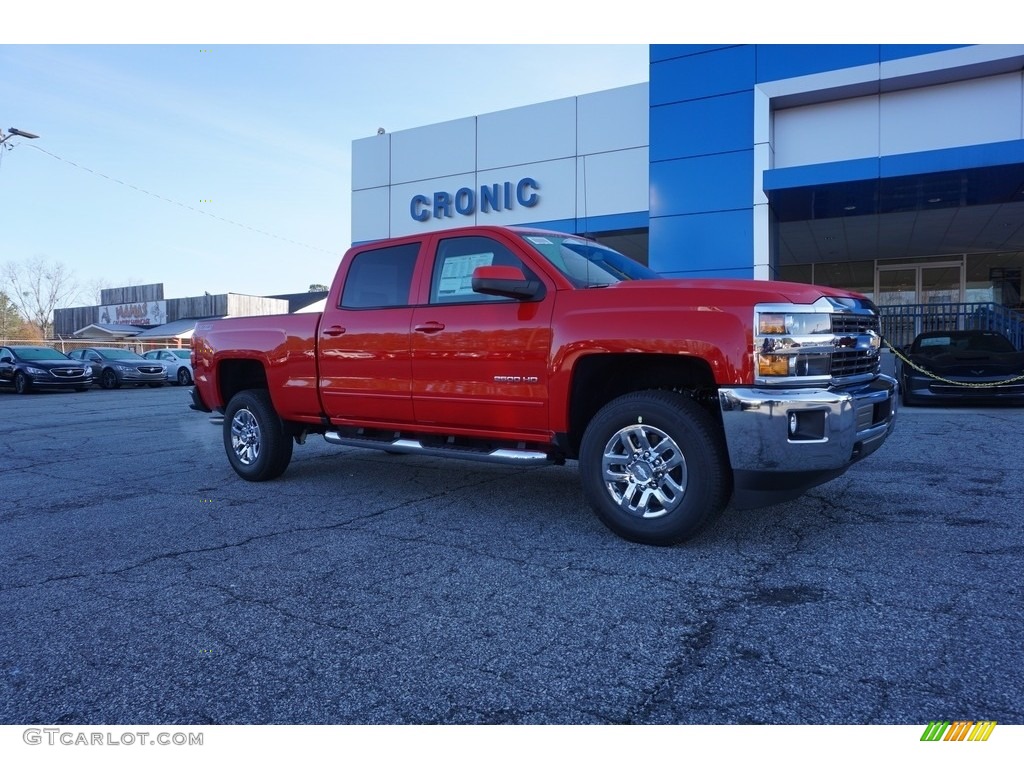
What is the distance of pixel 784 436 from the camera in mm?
3676

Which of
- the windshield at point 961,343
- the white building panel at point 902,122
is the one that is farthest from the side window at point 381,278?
the white building panel at point 902,122

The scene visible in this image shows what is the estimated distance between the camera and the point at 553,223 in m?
18.7

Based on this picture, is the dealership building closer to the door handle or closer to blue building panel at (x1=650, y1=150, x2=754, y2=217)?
blue building panel at (x1=650, y1=150, x2=754, y2=217)

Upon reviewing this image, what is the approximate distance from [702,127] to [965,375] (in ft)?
23.8

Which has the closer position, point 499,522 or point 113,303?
point 499,522

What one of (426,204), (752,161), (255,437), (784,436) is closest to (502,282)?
(784,436)

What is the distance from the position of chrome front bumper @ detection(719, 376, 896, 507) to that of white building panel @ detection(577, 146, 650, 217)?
1418 cm

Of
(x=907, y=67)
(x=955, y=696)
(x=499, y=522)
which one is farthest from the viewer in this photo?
(x=907, y=67)

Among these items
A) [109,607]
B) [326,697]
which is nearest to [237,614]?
[109,607]

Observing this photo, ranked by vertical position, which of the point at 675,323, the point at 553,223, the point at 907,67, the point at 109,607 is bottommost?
the point at 109,607

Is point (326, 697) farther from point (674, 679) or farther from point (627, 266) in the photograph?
point (627, 266)

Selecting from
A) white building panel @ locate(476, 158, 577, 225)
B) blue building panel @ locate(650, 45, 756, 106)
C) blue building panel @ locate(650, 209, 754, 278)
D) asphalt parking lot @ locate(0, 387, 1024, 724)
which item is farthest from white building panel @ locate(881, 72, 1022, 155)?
asphalt parking lot @ locate(0, 387, 1024, 724)

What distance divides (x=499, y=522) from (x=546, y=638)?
74.5 inches
